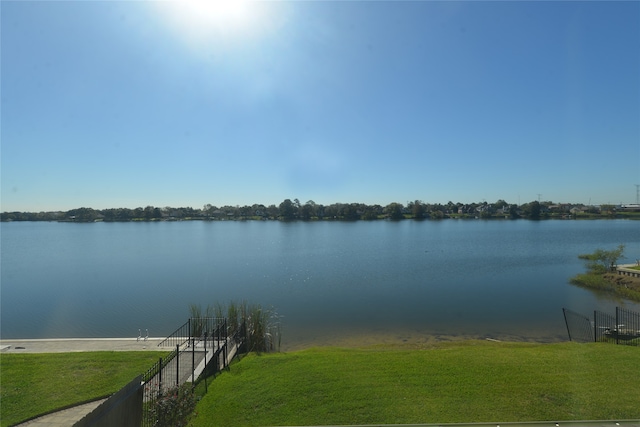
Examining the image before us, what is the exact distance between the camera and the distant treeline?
475ft

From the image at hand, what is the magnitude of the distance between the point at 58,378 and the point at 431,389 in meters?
8.91

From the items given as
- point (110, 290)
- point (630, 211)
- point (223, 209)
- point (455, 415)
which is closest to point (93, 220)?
point (223, 209)

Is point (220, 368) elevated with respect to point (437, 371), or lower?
lower

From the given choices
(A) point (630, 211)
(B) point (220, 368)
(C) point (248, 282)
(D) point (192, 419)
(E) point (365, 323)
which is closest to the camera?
(D) point (192, 419)

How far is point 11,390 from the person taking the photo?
8.34 m

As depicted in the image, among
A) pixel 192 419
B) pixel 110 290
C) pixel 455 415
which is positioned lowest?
pixel 110 290

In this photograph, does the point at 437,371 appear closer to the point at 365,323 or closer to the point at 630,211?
the point at 365,323

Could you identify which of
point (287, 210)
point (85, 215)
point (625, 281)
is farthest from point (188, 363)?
point (85, 215)

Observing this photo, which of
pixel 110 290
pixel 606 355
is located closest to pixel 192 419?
pixel 606 355

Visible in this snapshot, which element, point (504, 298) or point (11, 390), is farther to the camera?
point (504, 298)

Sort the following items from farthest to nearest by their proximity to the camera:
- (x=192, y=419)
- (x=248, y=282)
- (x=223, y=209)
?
(x=223, y=209), (x=248, y=282), (x=192, y=419)

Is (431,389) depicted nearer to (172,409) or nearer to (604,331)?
(172,409)

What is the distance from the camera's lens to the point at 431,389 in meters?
6.98

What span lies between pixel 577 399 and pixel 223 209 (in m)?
187
